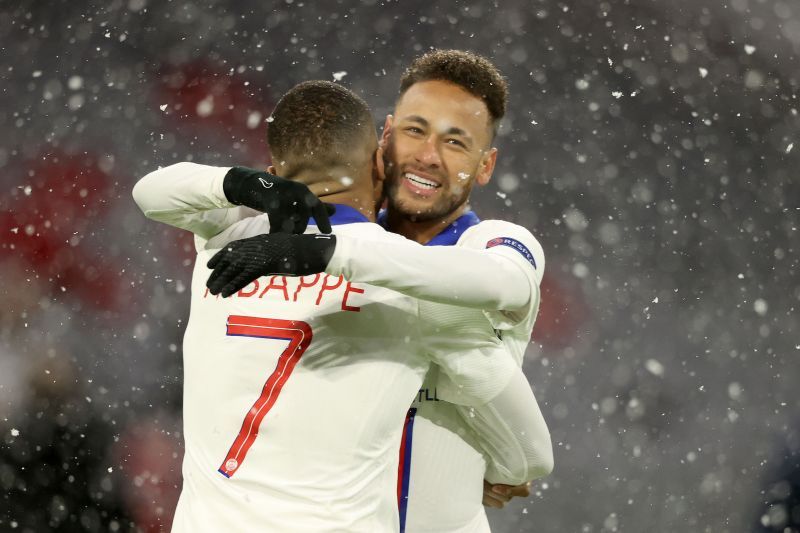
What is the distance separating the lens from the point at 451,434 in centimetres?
231

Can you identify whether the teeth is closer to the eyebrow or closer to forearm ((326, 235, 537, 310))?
the eyebrow

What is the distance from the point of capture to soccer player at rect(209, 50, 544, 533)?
5.54ft

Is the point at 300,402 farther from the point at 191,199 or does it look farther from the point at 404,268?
the point at 191,199

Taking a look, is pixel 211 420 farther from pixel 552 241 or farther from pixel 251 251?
pixel 552 241

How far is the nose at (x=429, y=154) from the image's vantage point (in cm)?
248

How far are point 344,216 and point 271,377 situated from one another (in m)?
0.34

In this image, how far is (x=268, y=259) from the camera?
1.58 metres

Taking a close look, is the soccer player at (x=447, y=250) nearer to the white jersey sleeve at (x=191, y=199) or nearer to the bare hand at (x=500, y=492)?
the bare hand at (x=500, y=492)

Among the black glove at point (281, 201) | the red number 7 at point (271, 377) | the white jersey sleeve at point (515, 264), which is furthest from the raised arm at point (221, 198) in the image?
the white jersey sleeve at point (515, 264)

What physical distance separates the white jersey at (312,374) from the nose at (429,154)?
61cm

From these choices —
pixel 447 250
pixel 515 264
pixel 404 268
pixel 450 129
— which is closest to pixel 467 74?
pixel 450 129

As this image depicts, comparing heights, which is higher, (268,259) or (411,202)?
(268,259)

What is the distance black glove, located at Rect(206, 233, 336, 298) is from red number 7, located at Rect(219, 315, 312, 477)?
0.21m

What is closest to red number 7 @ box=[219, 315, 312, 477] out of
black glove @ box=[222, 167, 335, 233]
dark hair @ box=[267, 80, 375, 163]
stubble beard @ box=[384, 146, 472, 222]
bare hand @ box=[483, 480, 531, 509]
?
black glove @ box=[222, 167, 335, 233]
